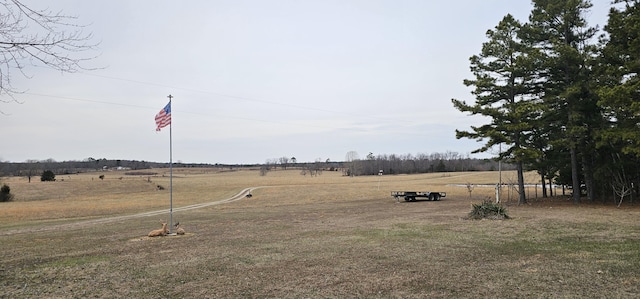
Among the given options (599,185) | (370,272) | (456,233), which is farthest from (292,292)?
(599,185)

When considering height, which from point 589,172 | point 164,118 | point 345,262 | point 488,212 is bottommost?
point 345,262

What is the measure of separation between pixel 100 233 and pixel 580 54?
2645cm

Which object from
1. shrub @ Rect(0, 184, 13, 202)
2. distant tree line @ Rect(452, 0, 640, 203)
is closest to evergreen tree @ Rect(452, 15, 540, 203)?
distant tree line @ Rect(452, 0, 640, 203)

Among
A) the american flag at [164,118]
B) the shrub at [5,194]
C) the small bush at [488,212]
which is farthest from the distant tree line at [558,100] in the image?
the shrub at [5,194]

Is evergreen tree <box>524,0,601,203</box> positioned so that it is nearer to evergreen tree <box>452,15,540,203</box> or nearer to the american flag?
evergreen tree <box>452,15,540,203</box>

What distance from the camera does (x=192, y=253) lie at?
455 inches

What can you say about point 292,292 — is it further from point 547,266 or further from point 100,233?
point 100,233

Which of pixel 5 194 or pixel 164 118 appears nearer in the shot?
pixel 164 118

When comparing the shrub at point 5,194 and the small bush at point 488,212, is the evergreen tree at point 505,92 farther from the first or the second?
the shrub at point 5,194

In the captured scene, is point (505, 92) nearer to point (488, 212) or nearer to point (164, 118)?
point (488, 212)

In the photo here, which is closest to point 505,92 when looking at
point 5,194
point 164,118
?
point 164,118

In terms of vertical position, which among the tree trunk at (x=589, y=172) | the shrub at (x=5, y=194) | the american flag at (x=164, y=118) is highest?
the american flag at (x=164, y=118)

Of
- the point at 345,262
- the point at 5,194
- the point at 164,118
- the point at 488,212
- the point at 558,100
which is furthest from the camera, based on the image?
the point at 5,194

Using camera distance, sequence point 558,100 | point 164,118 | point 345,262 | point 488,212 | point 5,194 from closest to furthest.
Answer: point 345,262 < point 164,118 < point 488,212 < point 558,100 < point 5,194
